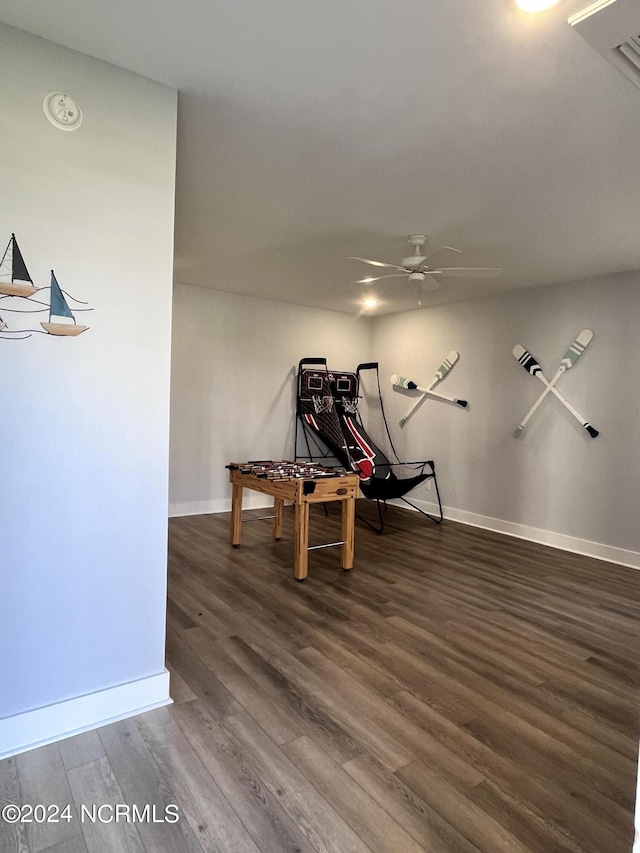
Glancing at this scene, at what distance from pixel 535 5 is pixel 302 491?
8.94 ft

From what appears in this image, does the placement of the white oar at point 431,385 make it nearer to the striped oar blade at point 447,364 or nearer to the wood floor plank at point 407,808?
the striped oar blade at point 447,364

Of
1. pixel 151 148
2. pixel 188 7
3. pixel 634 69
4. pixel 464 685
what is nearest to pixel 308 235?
pixel 151 148

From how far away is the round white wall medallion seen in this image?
1.71m

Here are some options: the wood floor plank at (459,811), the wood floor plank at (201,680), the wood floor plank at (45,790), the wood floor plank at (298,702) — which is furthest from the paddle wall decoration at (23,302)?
the wood floor plank at (459,811)

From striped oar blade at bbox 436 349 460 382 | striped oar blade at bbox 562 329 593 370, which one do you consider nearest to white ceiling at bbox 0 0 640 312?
striped oar blade at bbox 562 329 593 370

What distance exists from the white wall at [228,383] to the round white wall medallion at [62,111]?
3508 millimetres

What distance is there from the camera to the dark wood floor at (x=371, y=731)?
143 centimetres

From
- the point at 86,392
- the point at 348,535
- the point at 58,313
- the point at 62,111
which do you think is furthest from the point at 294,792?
the point at 62,111

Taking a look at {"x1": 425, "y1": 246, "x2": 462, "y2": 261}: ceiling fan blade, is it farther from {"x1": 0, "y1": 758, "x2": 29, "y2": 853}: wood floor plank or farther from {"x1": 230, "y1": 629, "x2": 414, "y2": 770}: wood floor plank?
{"x1": 0, "y1": 758, "x2": 29, "y2": 853}: wood floor plank

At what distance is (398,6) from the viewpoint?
150 centimetres

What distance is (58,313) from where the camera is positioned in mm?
1745

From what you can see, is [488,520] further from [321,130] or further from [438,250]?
[321,130]

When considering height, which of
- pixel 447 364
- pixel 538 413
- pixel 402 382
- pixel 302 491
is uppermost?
pixel 447 364

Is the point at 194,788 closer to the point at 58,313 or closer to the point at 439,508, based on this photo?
the point at 58,313
